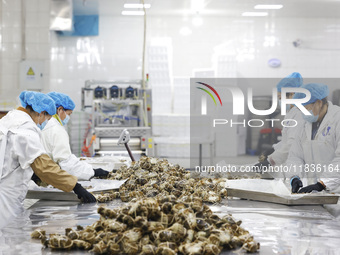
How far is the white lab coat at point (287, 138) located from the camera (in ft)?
12.2

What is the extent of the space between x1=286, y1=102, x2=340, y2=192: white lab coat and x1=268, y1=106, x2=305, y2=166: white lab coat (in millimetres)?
115

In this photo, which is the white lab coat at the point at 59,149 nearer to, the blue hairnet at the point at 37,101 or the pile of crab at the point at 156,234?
the blue hairnet at the point at 37,101

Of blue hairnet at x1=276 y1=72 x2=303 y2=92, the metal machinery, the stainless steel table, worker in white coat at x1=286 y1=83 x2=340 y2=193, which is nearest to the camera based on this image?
the stainless steel table

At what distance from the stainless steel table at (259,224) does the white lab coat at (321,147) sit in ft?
1.93

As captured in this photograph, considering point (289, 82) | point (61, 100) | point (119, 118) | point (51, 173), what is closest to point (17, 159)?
point (51, 173)

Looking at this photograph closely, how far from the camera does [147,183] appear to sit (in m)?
2.91

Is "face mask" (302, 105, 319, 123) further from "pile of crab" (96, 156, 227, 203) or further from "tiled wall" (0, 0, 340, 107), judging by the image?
"tiled wall" (0, 0, 340, 107)

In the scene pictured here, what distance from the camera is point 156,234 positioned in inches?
64.9

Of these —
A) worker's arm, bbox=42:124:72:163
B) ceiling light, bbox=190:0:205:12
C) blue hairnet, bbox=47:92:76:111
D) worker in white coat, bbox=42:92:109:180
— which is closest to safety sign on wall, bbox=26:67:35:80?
blue hairnet, bbox=47:92:76:111

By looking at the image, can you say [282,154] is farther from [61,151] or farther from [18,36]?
[18,36]

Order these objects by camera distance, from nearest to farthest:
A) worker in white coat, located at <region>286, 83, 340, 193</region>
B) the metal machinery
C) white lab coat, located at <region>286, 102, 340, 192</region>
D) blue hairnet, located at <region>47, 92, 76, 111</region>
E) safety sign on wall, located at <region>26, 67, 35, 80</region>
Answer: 1. white lab coat, located at <region>286, 102, 340, 192</region>
2. worker in white coat, located at <region>286, 83, 340, 193</region>
3. blue hairnet, located at <region>47, 92, 76, 111</region>
4. the metal machinery
5. safety sign on wall, located at <region>26, 67, 35, 80</region>

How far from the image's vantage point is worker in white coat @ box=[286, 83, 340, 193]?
3.22m

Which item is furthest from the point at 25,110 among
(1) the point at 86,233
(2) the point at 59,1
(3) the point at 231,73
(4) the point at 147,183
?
(3) the point at 231,73

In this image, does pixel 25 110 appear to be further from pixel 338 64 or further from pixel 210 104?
pixel 338 64
